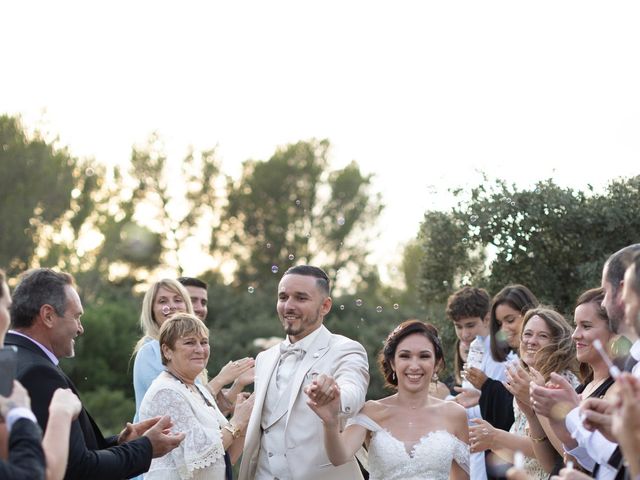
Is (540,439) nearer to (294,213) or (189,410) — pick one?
(189,410)

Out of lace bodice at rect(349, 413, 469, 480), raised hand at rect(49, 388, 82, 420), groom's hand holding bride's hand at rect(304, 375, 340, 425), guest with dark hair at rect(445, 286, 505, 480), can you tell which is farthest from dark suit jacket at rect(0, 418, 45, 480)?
guest with dark hair at rect(445, 286, 505, 480)

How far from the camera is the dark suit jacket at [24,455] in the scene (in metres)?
3.88

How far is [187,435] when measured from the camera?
6664mm

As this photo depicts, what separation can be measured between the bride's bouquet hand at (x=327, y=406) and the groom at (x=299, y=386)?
346 millimetres

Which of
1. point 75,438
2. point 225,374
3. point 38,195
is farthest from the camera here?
point 38,195

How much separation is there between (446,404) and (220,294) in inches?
1158

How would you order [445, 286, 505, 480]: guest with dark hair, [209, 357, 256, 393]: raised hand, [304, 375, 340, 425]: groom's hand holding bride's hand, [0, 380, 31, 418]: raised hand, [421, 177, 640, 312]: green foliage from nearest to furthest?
[0, 380, 31, 418]: raised hand < [304, 375, 340, 425]: groom's hand holding bride's hand < [209, 357, 256, 393]: raised hand < [445, 286, 505, 480]: guest with dark hair < [421, 177, 640, 312]: green foliage

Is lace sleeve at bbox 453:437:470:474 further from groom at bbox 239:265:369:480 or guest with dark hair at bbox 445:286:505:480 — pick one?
guest with dark hair at bbox 445:286:505:480

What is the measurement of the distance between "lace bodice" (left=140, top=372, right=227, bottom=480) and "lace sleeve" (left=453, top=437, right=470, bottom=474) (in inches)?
62.9

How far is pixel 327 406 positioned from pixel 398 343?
1.20 metres

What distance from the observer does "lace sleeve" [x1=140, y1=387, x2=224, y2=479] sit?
6.64 m

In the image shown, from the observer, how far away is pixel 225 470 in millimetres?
6898

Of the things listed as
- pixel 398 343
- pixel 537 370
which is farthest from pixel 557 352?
pixel 398 343

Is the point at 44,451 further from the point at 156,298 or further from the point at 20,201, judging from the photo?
the point at 20,201
